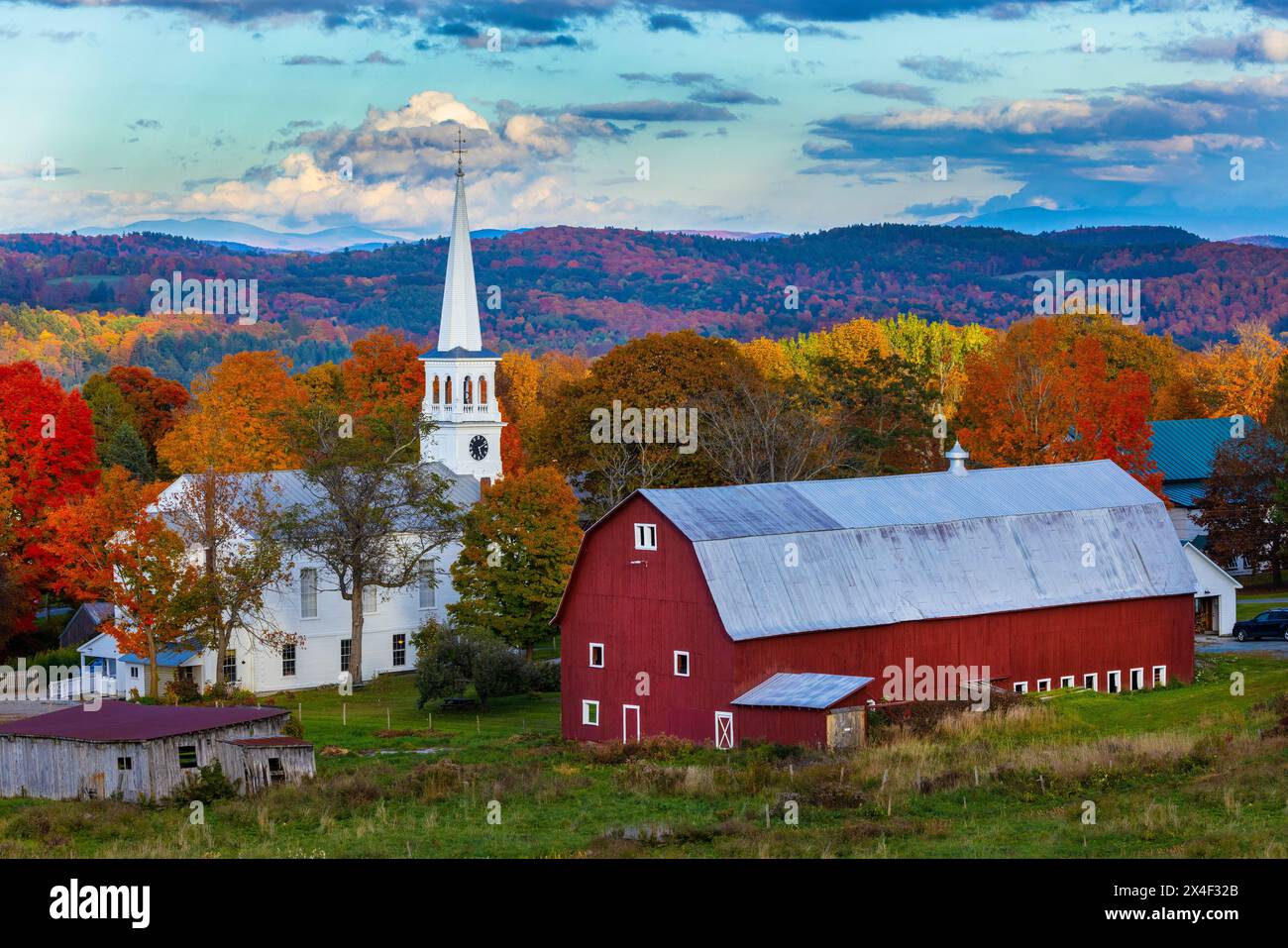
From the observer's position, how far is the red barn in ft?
149

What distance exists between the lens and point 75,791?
37.9 meters

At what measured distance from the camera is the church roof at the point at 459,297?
8300 centimetres

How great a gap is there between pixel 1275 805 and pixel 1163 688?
2558 cm

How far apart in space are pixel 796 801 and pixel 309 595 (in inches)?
1515

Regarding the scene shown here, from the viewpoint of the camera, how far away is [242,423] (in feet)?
299

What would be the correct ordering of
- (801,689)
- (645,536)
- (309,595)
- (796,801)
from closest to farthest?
(796,801) → (801,689) → (645,536) → (309,595)

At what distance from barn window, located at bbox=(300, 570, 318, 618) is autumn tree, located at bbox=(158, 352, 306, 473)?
23.6 feet

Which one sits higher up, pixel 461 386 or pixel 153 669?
pixel 461 386

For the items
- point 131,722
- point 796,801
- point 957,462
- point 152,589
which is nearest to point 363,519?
point 152,589

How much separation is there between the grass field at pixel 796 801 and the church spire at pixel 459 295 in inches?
1648

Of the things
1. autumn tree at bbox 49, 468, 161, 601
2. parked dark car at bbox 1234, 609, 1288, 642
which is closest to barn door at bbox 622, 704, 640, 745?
autumn tree at bbox 49, 468, 161, 601

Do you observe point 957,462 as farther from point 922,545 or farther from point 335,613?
point 335,613
